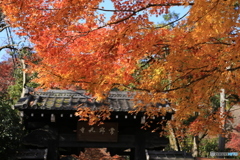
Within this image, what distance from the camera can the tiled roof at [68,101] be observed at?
903 centimetres

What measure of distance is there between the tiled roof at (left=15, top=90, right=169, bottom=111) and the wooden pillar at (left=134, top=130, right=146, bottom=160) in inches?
42.0

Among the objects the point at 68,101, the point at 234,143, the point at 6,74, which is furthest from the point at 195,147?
the point at 6,74

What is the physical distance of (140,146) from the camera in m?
9.66

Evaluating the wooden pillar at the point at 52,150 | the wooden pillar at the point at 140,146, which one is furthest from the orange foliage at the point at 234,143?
the wooden pillar at the point at 52,150

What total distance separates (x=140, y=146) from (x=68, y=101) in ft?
9.29

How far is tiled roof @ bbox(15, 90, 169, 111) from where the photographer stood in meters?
9.03

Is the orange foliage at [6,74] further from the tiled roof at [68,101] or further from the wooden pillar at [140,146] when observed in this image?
the wooden pillar at [140,146]

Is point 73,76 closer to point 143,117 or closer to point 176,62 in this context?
point 143,117

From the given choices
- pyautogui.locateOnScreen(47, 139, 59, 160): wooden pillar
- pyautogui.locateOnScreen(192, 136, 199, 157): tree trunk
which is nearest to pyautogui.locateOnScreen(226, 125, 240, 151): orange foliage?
pyautogui.locateOnScreen(192, 136, 199, 157): tree trunk

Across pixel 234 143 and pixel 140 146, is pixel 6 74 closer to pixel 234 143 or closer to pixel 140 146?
pixel 234 143

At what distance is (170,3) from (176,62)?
247 cm

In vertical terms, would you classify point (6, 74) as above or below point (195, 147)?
above

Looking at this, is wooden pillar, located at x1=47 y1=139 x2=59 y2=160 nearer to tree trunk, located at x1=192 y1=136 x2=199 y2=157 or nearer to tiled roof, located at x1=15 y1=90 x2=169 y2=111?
tiled roof, located at x1=15 y1=90 x2=169 y2=111

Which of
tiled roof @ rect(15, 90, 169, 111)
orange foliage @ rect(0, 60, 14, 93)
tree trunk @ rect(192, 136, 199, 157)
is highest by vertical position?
orange foliage @ rect(0, 60, 14, 93)
